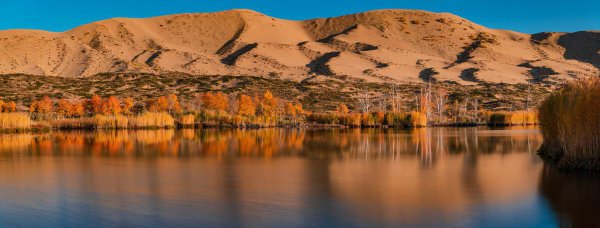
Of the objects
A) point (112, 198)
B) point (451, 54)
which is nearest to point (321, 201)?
point (112, 198)

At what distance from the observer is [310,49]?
110938mm

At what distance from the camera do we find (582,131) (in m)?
13.6

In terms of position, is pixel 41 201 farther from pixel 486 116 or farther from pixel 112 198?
pixel 486 116

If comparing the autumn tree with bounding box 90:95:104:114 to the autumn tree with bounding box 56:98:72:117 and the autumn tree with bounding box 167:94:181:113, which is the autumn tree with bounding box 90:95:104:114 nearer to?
the autumn tree with bounding box 56:98:72:117

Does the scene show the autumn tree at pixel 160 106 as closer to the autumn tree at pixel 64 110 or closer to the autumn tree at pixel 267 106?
the autumn tree at pixel 64 110

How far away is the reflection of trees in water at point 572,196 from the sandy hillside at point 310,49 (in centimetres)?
7118

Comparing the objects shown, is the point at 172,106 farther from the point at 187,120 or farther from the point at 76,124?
the point at 76,124

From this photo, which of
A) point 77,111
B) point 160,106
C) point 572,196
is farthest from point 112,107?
point 572,196

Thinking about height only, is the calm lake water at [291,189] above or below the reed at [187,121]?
below

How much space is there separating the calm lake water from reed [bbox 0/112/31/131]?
12522 millimetres

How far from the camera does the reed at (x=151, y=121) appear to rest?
39.2 meters

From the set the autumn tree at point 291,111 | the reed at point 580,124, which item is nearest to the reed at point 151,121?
the autumn tree at point 291,111

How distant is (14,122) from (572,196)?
1163 inches

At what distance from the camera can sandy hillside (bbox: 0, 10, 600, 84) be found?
8962 centimetres
